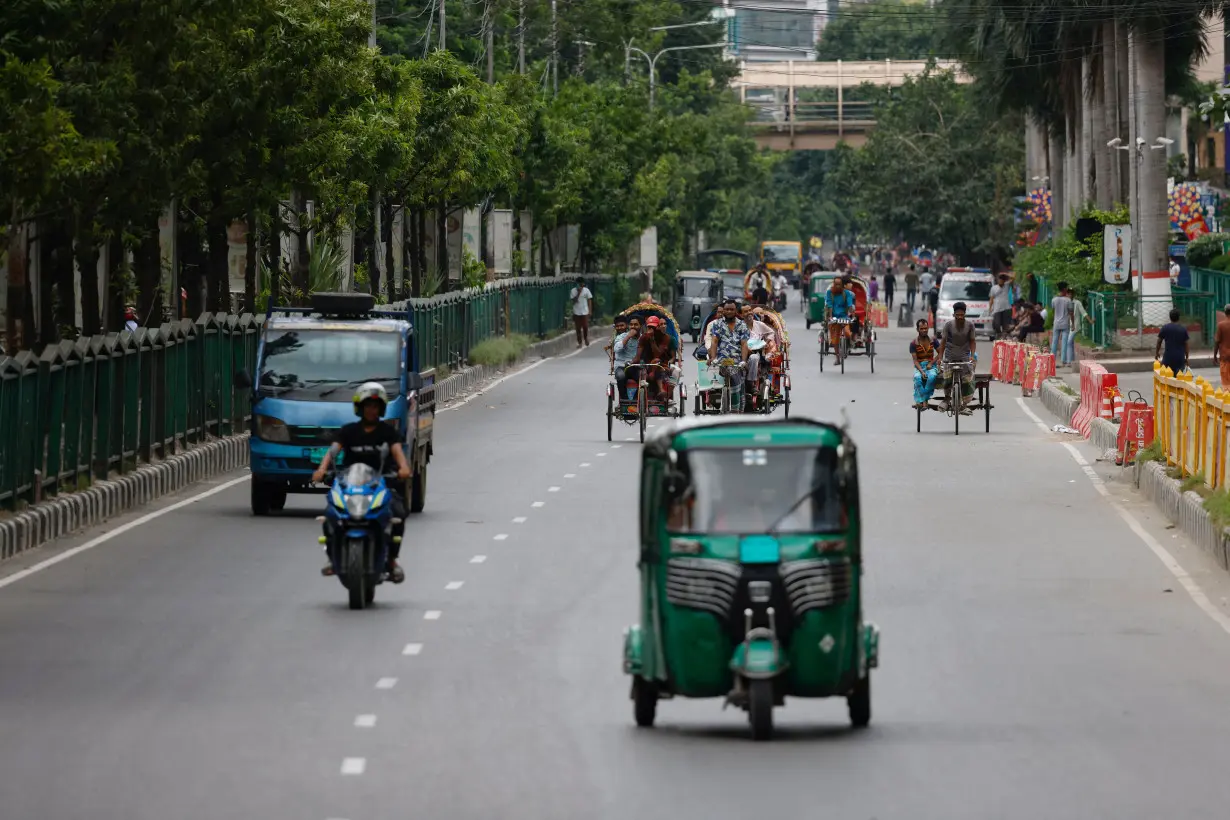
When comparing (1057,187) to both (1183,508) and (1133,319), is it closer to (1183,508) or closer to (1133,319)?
(1133,319)

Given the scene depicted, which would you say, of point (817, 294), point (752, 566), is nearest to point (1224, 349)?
point (752, 566)

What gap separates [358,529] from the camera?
16422 millimetres

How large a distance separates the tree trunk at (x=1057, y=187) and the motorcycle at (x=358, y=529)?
60.3m

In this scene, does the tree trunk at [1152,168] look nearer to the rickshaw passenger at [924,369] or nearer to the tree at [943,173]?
the rickshaw passenger at [924,369]

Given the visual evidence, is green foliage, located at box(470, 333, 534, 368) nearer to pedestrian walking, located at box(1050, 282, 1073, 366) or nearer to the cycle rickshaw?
pedestrian walking, located at box(1050, 282, 1073, 366)

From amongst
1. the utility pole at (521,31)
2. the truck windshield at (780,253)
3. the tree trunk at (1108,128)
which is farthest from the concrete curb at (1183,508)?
the truck windshield at (780,253)

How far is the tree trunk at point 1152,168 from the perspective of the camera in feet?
174

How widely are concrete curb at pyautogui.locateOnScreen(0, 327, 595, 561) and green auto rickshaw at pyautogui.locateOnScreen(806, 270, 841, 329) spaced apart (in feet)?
152

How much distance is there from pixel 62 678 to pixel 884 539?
9355mm

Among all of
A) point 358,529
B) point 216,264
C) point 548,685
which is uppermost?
point 216,264

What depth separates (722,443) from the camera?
37.9 ft

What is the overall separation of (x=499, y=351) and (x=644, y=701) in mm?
40500

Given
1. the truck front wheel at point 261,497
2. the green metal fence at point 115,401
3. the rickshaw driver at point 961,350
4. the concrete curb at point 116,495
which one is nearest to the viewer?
the concrete curb at point 116,495

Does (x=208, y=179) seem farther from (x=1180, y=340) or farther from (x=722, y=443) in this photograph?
(x=722, y=443)
